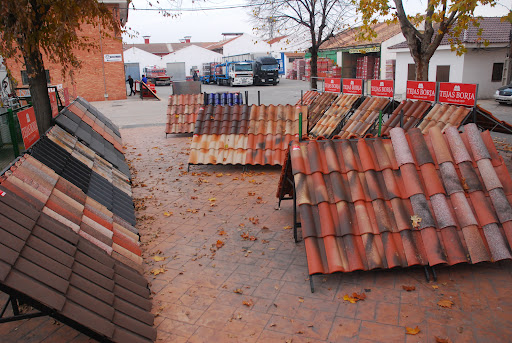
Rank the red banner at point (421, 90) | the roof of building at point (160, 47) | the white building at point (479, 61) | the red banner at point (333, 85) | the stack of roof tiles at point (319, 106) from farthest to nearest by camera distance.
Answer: the roof of building at point (160, 47) → the white building at point (479, 61) → the red banner at point (333, 85) → the stack of roof tiles at point (319, 106) → the red banner at point (421, 90)

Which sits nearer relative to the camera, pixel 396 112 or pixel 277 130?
pixel 277 130

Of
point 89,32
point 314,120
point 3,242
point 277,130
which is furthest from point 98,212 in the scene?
point 89,32

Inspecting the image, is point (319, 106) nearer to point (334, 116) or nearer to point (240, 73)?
point (334, 116)

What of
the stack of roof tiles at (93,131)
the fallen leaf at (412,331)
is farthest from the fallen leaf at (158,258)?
the stack of roof tiles at (93,131)

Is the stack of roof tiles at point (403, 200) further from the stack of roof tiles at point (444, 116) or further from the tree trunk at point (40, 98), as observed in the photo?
the tree trunk at point (40, 98)

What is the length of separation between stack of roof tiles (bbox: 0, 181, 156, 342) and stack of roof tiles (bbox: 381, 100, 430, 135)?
8154 millimetres

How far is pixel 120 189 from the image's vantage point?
7.98m

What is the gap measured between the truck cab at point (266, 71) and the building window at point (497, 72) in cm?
2320

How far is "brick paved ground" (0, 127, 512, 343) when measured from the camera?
4.27 meters

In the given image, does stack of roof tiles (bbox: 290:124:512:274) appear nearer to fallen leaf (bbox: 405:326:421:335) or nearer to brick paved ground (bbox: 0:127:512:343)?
brick paved ground (bbox: 0:127:512:343)

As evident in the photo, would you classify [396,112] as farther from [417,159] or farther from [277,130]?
[417,159]

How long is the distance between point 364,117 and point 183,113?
6769 millimetres

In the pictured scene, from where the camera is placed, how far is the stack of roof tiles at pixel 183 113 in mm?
15609

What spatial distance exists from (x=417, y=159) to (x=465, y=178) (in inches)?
24.5
